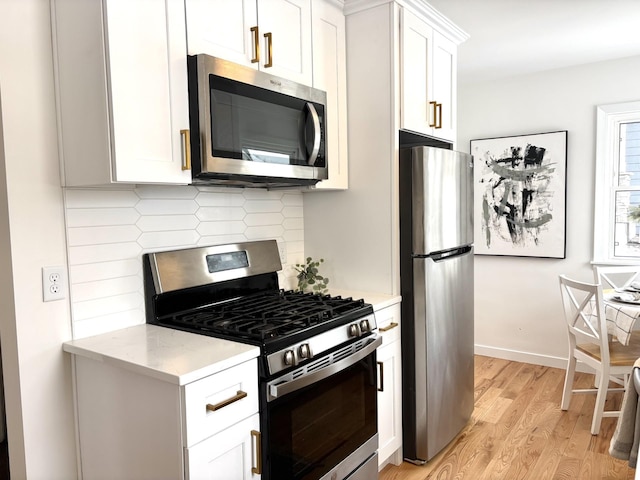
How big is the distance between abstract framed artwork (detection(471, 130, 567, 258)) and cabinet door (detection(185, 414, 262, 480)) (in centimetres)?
321

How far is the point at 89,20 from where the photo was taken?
5.00 feet

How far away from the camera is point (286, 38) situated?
2135 millimetres

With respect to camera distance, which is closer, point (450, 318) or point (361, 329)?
point (361, 329)

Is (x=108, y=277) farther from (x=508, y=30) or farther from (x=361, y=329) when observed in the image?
(x=508, y=30)

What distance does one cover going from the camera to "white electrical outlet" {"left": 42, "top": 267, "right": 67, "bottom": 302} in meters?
1.66

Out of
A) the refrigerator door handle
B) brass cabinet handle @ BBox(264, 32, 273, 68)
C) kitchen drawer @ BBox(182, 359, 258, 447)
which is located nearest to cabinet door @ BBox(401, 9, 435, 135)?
the refrigerator door handle

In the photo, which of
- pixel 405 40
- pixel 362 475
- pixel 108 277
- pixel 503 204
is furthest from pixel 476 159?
pixel 108 277

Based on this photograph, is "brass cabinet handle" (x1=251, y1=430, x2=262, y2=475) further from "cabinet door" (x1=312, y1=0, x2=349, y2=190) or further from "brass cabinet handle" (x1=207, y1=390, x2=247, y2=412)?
"cabinet door" (x1=312, y1=0, x2=349, y2=190)

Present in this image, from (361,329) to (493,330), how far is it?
267cm

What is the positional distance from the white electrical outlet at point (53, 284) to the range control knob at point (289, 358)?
80cm

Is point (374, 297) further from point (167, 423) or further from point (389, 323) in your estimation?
point (167, 423)

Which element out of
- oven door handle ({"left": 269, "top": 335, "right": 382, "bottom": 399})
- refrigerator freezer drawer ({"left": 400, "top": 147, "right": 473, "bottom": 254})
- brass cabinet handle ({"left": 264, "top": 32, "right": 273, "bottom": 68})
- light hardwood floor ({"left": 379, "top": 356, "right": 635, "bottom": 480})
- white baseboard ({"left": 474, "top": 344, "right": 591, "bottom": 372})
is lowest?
light hardwood floor ({"left": 379, "top": 356, "right": 635, "bottom": 480})

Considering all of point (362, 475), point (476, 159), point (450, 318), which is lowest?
point (362, 475)

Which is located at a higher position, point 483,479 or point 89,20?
point 89,20
